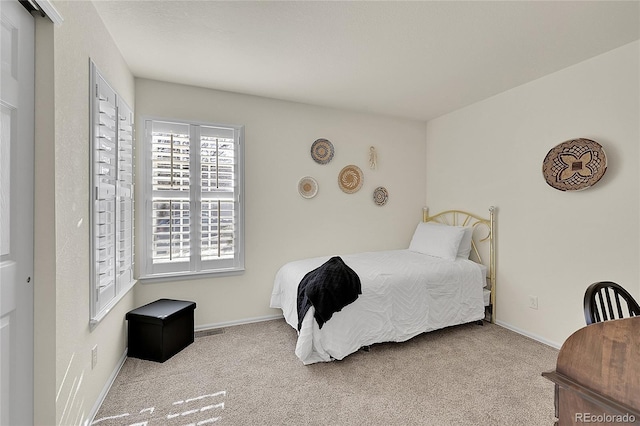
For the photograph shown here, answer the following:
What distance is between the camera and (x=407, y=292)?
2.83 metres

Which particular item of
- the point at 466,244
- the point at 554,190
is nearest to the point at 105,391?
the point at 466,244

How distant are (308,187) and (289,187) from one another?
0.78 ft

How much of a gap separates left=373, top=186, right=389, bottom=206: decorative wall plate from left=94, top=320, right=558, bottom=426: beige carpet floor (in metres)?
1.80

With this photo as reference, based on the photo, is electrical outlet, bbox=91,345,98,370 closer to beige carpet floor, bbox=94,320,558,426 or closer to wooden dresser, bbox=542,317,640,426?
beige carpet floor, bbox=94,320,558,426

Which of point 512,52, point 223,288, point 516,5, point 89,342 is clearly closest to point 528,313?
point 512,52

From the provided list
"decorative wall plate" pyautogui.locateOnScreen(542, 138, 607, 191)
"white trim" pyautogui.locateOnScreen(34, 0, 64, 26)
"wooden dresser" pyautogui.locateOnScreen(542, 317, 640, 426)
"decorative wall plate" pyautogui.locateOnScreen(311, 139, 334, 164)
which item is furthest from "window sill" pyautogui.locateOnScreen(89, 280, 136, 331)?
"decorative wall plate" pyautogui.locateOnScreen(542, 138, 607, 191)

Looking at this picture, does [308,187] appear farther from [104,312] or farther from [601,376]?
[601,376]

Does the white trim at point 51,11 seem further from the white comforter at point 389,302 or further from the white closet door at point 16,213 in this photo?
the white comforter at point 389,302

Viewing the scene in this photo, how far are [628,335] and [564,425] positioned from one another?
0.32 meters

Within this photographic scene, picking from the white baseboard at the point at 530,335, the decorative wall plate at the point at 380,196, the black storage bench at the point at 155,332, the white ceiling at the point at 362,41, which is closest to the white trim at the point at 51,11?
the white ceiling at the point at 362,41

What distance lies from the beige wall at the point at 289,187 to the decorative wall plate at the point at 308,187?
0.07m

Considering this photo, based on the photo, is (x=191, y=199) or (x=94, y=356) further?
(x=191, y=199)

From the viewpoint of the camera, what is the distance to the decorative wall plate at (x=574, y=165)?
8.02 feet

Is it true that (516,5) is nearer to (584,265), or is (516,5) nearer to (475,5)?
(475,5)
